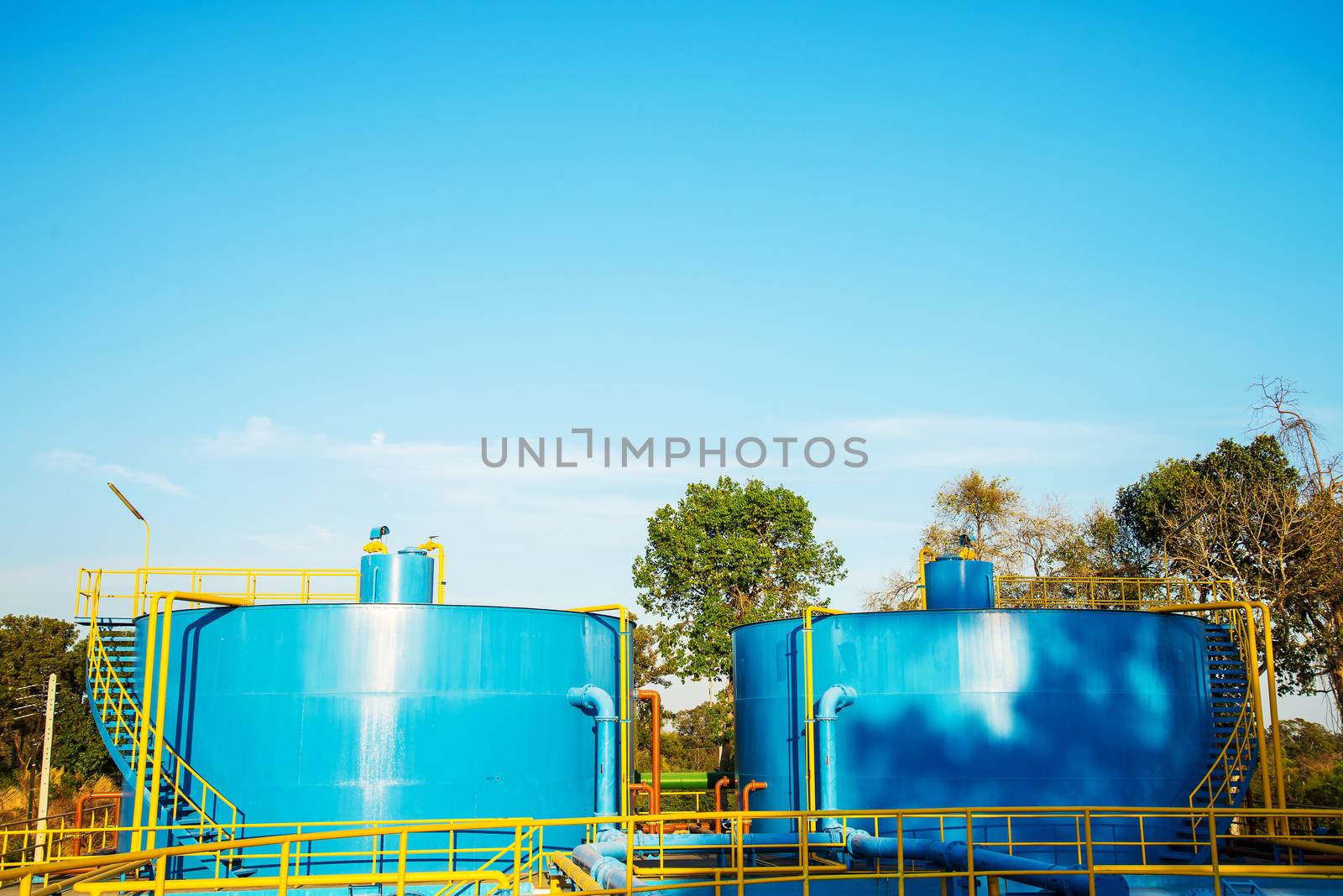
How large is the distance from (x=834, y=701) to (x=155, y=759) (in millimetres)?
12752

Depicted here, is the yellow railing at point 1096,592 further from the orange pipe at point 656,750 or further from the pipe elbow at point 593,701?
the pipe elbow at point 593,701

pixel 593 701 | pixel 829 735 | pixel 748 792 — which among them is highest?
pixel 593 701

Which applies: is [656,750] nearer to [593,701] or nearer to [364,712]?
[593,701]

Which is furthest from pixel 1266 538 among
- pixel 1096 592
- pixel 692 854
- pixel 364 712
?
pixel 364 712

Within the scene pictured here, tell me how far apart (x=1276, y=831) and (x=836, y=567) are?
2597 centimetres

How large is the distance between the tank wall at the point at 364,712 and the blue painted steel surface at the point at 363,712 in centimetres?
2

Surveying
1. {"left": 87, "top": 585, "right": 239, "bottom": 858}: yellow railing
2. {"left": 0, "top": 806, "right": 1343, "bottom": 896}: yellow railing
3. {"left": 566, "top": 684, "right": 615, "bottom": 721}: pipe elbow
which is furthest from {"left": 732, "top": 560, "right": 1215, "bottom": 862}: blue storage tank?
{"left": 87, "top": 585, "right": 239, "bottom": 858}: yellow railing

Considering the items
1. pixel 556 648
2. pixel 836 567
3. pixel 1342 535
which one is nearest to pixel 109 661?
pixel 556 648

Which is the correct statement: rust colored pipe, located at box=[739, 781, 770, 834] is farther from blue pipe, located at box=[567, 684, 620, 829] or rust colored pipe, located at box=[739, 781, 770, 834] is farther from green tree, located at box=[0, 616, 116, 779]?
green tree, located at box=[0, 616, 116, 779]

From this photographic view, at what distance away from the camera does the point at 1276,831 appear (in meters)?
24.4

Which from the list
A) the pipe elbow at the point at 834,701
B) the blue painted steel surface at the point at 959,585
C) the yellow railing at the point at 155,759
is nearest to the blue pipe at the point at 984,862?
the pipe elbow at the point at 834,701

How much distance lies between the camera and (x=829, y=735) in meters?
23.0

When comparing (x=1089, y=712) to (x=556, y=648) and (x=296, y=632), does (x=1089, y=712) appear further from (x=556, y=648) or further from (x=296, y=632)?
(x=296, y=632)

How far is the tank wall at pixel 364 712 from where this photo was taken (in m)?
20.2
